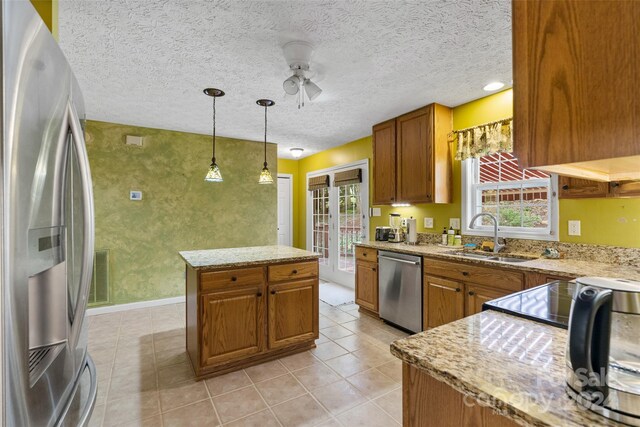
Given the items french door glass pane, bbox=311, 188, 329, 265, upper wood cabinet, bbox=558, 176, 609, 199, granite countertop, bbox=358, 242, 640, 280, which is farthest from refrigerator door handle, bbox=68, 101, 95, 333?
french door glass pane, bbox=311, 188, 329, 265

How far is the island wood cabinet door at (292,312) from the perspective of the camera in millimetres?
2582

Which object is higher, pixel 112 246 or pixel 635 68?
pixel 635 68

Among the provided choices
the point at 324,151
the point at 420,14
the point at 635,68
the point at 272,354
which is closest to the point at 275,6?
the point at 420,14

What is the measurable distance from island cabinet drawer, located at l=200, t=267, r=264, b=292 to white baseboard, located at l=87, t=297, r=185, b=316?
96.3 inches

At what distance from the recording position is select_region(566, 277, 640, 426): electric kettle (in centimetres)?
60

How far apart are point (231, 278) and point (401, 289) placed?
1.79 m

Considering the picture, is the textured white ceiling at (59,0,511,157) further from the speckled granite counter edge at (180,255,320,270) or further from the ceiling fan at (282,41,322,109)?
the speckled granite counter edge at (180,255,320,270)

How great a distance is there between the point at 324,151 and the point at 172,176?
105 inches

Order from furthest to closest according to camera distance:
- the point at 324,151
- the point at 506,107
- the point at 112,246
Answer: the point at 324,151
the point at 112,246
the point at 506,107

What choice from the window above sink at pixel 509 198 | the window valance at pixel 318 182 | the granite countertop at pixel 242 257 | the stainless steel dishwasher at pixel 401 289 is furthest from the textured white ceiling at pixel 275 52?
the window valance at pixel 318 182

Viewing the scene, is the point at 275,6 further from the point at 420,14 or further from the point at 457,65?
the point at 457,65

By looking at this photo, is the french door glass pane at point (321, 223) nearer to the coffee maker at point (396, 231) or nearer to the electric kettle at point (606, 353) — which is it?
the coffee maker at point (396, 231)

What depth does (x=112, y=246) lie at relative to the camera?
393cm

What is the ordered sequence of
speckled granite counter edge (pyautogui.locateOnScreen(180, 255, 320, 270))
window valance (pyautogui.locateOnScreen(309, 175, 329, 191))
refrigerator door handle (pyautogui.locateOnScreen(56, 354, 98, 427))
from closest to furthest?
refrigerator door handle (pyautogui.locateOnScreen(56, 354, 98, 427))
speckled granite counter edge (pyautogui.locateOnScreen(180, 255, 320, 270))
window valance (pyautogui.locateOnScreen(309, 175, 329, 191))
